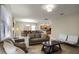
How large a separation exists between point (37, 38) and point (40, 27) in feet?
0.78

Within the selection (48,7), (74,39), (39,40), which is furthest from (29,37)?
(74,39)

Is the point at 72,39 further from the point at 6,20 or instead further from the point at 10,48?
the point at 6,20

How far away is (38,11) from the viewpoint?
1633 mm

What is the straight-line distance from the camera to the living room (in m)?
1.59

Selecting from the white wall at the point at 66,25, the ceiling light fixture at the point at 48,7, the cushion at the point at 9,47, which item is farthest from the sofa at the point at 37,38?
the ceiling light fixture at the point at 48,7

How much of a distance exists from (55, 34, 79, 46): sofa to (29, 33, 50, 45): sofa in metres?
0.23

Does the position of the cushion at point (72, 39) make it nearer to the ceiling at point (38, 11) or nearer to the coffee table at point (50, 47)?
the coffee table at point (50, 47)

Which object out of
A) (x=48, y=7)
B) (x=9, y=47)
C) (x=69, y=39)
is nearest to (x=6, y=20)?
(x=9, y=47)

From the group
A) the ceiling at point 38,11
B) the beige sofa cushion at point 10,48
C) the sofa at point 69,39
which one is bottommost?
the beige sofa cushion at point 10,48

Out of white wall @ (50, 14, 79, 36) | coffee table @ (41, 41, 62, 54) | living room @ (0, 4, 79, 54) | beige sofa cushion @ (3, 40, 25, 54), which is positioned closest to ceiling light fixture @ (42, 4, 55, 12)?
living room @ (0, 4, 79, 54)

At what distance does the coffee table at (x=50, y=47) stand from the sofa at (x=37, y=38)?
3.6 inches

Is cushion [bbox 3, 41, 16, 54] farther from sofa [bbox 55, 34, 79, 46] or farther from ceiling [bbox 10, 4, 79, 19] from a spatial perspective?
sofa [bbox 55, 34, 79, 46]

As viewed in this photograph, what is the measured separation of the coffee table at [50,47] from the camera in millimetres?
1615
